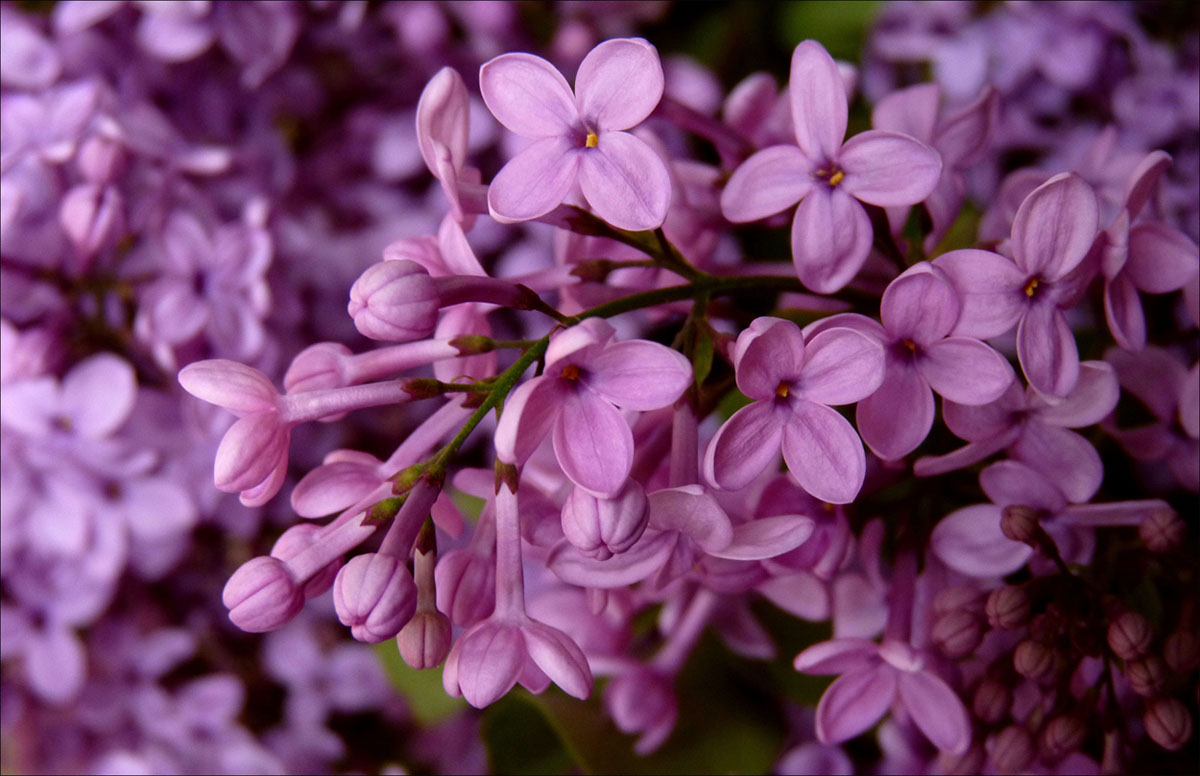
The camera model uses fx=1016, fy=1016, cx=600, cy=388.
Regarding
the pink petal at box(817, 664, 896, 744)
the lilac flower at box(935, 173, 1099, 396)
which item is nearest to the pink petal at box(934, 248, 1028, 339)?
the lilac flower at box(935, 173, 1099, 396)

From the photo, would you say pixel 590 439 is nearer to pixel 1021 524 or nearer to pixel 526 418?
pixel 526 418

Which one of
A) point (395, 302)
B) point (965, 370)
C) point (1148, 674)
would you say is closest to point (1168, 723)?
point (1148, 674)

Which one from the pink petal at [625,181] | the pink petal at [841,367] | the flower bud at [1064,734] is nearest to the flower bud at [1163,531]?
the flower bud at [1064,734]

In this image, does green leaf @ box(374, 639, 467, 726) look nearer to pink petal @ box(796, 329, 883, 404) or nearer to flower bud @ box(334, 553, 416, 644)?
flower bud @ box(334, 553, 416, 644)

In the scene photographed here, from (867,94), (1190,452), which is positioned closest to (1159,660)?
(1190,452)

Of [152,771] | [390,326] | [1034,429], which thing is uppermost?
[390,326]

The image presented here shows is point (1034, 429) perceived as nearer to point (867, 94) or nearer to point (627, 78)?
point (627, 78)
